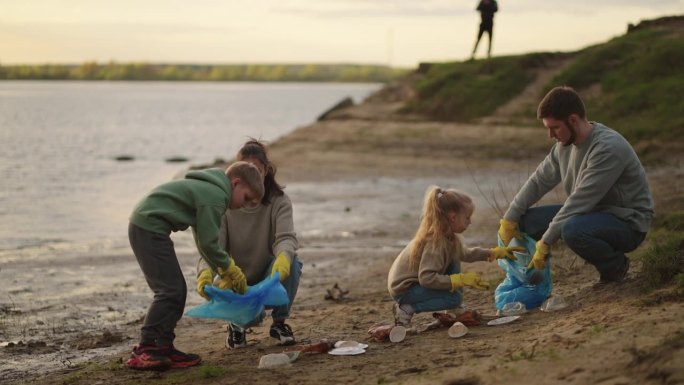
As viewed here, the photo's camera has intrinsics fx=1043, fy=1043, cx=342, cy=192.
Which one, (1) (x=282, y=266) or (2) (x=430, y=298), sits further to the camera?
(2) (x=430, y=298)

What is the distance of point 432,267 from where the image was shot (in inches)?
271

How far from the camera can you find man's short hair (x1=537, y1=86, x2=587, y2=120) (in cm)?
690

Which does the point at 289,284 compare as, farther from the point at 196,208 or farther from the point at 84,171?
the point at 84,171

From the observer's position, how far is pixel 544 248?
7094 millimetres

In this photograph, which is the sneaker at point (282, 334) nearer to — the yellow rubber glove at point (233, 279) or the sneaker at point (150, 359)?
the yellow rubber glove at point (233, 279)

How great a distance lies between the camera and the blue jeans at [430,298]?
7016 millimetres

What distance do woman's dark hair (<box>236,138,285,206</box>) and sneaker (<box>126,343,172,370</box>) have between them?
128 cm

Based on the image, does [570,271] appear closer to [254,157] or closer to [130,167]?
[254,157]

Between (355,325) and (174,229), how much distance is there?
1.84 meters

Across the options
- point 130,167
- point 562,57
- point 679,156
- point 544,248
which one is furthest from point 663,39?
point 544,248

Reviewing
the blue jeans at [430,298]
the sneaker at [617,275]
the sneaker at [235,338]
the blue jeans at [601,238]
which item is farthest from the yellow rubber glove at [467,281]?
the sneaker at [235,338]

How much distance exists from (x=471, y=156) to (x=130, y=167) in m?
11.7

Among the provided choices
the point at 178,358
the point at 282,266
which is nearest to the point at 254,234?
the point at 282,266

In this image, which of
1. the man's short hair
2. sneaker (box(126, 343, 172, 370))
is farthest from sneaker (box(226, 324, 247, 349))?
the man's short hair
